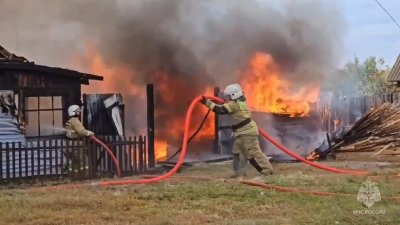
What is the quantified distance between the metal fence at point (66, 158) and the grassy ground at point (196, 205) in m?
1.75

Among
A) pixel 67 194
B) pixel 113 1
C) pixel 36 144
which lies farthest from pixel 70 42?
pixel 67 194

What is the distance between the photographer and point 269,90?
18938 millimetres

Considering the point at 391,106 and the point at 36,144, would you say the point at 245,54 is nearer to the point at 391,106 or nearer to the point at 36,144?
the point at 391,106

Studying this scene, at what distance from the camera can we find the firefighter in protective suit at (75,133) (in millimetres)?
11000

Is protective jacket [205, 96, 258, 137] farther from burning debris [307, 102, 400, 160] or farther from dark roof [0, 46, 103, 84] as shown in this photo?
burning debris [307, 102, 400, 160]

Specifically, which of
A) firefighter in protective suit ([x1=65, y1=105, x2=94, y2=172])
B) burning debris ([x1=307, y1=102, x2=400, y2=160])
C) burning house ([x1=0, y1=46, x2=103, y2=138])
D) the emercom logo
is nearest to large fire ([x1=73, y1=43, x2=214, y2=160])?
burning debris ([x1=307, y1=102, x2=400, y2=160])

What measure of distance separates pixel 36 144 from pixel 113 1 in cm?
752

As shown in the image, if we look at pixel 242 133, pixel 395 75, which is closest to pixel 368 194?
pixel 242 133

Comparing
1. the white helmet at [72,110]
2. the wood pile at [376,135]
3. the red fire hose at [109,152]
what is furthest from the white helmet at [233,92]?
the wood pile at [376,135]

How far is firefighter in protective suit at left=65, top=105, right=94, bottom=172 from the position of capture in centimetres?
1100

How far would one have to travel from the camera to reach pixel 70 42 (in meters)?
17.5

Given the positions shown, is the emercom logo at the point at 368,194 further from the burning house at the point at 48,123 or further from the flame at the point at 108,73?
the flame at the point at 108,73

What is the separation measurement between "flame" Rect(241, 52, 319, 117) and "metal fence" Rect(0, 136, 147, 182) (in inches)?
287

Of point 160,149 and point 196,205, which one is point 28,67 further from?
point 160,149
